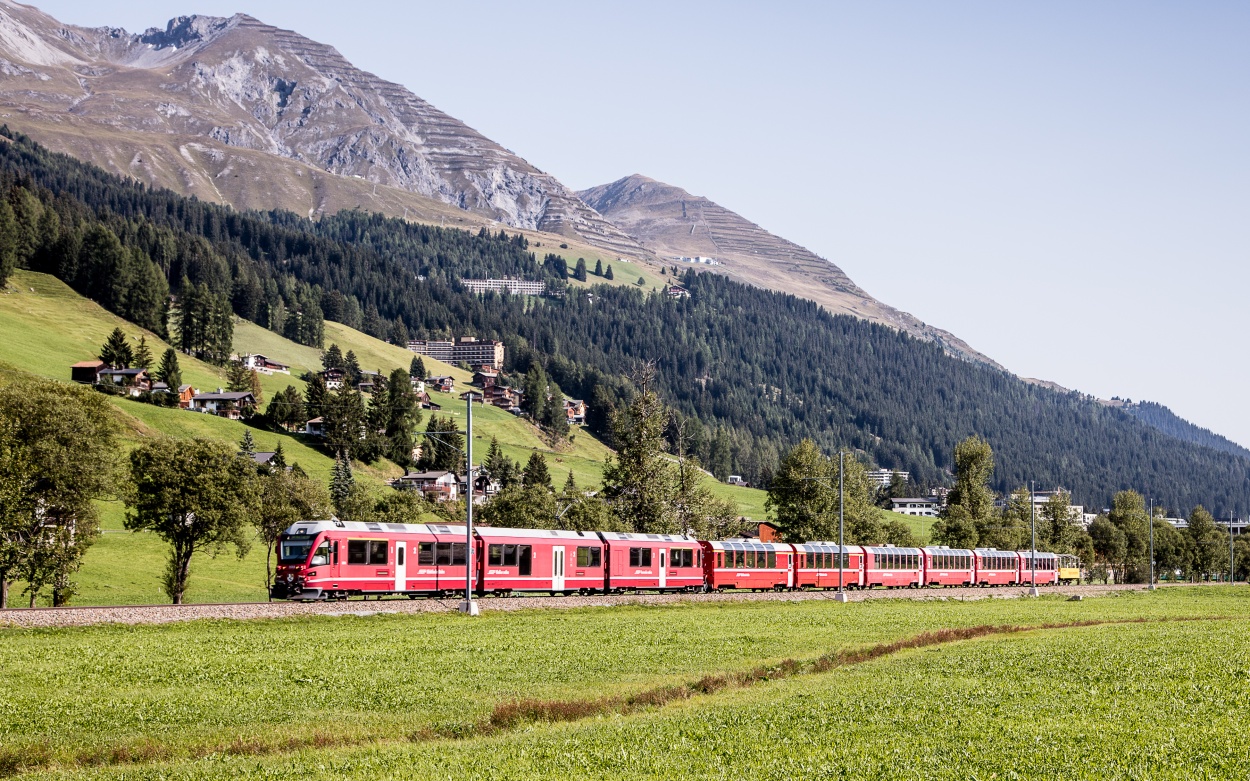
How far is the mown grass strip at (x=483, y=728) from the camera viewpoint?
20.8m

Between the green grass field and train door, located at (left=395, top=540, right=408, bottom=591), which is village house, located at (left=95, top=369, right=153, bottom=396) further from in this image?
the green grass field

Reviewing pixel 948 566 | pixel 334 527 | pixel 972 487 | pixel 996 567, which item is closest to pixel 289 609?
pixel 334 527

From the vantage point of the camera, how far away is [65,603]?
73.4m

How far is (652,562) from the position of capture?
77.3 meters

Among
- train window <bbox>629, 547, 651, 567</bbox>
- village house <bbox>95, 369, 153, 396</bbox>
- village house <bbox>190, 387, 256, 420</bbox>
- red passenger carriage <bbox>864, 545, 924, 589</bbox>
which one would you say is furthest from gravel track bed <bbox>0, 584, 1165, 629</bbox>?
village house <bbox>190, 387, 256, 420</bbox>

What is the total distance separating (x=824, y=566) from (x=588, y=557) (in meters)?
28.7

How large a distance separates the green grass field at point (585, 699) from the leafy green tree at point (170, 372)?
Answer: 14493 cm

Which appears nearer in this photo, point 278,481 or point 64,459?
point 64,459

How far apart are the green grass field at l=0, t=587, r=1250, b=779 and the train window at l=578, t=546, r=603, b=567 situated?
886 inches

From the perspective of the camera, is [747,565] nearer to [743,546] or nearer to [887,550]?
[743,546]

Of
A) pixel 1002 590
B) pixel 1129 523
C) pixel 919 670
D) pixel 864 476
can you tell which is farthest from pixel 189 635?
pixel 1129 523

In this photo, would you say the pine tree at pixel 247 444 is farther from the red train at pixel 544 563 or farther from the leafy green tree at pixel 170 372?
the red train at pixel 544 563

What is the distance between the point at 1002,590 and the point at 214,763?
9153 centimetres

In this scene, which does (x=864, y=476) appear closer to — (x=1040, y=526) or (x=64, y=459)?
(x=1040, y=526)
